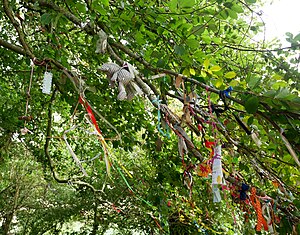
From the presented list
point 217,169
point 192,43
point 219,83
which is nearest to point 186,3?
point 192,43

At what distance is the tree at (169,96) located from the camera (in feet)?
3.52

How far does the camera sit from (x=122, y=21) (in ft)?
4.59

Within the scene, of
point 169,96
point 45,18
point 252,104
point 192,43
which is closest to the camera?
point 252,104

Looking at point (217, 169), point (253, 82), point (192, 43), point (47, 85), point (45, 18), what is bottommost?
point (217, 169)

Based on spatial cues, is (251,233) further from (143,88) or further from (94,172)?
(94,172)

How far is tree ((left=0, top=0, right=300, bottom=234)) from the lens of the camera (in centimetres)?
107

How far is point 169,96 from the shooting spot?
1.66 metres

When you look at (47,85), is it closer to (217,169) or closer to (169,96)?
(217,169)

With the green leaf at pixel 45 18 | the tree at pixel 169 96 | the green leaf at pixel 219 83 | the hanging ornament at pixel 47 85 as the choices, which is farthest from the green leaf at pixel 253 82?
the green leaf at pixel 45 18

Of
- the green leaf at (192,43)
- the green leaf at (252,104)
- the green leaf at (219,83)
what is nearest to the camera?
the green leaf at (252,104)

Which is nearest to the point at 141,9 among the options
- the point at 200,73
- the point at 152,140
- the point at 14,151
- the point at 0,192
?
the point at 200,73

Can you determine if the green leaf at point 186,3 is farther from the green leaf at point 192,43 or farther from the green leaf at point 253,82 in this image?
the green leaf at point 253,82

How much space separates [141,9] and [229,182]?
2.64ft

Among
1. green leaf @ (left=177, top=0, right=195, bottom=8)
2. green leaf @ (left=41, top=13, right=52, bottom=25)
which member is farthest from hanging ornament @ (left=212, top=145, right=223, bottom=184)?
green leaf @ (left=41, top=13, right=52, bottom=25)
